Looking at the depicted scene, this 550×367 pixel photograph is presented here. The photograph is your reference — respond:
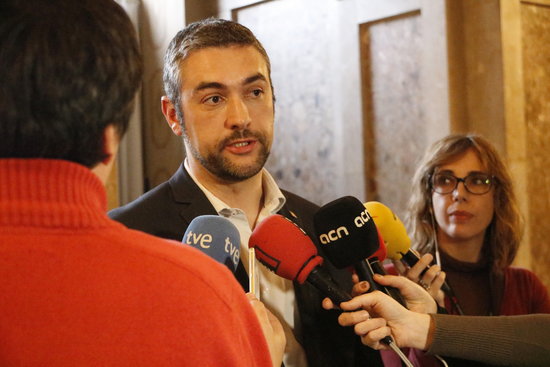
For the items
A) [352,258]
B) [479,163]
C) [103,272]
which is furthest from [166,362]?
[479,163]

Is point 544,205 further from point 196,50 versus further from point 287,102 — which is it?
point 196,50

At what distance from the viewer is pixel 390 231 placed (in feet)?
5.00

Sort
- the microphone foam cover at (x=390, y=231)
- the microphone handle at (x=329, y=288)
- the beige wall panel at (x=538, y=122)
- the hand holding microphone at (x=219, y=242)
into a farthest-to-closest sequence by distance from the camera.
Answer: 1. the beige wall panel at (x=538, y=122)
2. the microphone foam cover at (x=390, y=231)
3. the microphone handle at (x=329, y=288)
4. the hand holding microphone at (x=219, y=242)

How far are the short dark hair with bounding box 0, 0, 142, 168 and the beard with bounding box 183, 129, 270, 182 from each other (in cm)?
83

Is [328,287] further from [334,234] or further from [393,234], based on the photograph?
[393,234]

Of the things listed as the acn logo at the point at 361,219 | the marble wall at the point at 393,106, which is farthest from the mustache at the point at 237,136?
the marble wall at the point at 393,106

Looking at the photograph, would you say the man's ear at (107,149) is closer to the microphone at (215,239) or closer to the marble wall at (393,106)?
the microphone at (215,239)

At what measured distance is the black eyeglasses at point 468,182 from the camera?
198 cm

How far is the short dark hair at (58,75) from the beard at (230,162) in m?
0.83

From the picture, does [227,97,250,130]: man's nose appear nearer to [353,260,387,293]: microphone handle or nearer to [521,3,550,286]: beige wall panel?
[353,260,387,293]: microphone handle

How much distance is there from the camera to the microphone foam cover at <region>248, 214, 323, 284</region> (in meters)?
1.22

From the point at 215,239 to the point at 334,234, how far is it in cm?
30

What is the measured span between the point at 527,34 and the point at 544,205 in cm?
69

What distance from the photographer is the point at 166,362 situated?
28.2 inches
